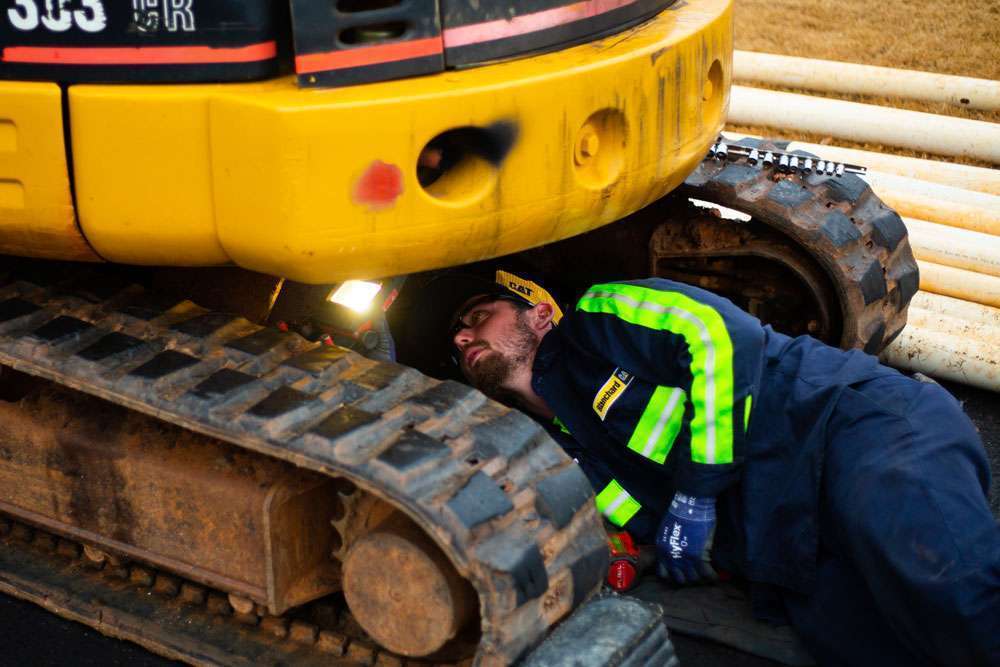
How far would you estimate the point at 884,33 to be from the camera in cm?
899

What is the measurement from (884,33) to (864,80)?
5.57ft

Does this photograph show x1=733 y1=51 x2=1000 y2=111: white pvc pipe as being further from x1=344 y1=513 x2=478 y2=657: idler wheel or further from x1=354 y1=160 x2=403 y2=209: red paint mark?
x1=344 y1=513 x2=478 y2=657: idler wheel

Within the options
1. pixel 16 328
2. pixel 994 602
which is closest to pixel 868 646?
pixel 994 602

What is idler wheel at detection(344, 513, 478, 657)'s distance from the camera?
8.73 ft

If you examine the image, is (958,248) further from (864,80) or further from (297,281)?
(297,281)

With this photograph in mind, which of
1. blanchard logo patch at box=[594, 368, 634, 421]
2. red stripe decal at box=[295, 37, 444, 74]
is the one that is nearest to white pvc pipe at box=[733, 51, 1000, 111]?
blanchard logo patch at box=[594, 368, 634, 421]

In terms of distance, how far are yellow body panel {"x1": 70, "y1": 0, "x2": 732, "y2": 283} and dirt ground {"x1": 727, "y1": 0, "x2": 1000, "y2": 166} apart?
5.17 metres

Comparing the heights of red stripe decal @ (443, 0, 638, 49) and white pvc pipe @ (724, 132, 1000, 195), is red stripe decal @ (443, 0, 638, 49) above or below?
above

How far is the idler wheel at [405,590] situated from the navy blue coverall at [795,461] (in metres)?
0.87

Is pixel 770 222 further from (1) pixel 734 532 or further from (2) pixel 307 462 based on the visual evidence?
(2) pixel 307 462

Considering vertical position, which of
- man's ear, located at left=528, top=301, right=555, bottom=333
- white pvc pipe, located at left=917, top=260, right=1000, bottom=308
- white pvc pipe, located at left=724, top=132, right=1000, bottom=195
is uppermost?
man's ear, located at left=528, top=301, right=555, bottom=333

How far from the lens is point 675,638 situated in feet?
11.0

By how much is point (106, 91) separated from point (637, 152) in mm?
1175

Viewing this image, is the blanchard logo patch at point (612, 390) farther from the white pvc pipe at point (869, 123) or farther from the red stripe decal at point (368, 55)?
the white pvc pipe at point (869, 123)
